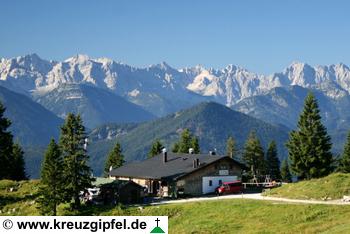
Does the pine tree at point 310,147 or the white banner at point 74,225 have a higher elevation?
the pine tree at point 310,147

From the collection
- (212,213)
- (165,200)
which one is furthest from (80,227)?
(165,200)

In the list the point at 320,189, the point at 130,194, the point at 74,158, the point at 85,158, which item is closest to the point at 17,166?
the point at 130,194

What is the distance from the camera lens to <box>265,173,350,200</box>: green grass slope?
206ft

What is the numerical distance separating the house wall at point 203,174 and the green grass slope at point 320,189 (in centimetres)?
1440

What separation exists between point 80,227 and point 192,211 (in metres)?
28.3

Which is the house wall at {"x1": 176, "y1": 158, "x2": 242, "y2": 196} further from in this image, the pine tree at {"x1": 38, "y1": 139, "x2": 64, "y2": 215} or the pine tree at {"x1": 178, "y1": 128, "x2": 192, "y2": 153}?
the pine tree at {"x1": 178, "y1": 128, "x2": 192, "y2": 153}

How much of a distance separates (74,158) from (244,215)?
2550 centimetres

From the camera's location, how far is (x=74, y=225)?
3256 centimetres

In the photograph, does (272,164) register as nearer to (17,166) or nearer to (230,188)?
(230,188)

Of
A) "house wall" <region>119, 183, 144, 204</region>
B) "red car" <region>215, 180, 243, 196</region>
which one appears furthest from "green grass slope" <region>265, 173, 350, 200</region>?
"house wall" <region>119, 183, 144, 204</region>

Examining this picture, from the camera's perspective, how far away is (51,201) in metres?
64.0

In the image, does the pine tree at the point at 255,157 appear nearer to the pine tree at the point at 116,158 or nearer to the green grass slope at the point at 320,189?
the pine tree at the point at 116,158

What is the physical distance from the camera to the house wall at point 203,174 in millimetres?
80875

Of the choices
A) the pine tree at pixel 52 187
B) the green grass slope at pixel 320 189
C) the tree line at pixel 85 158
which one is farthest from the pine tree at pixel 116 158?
the green grass slope at pixel 320 189
